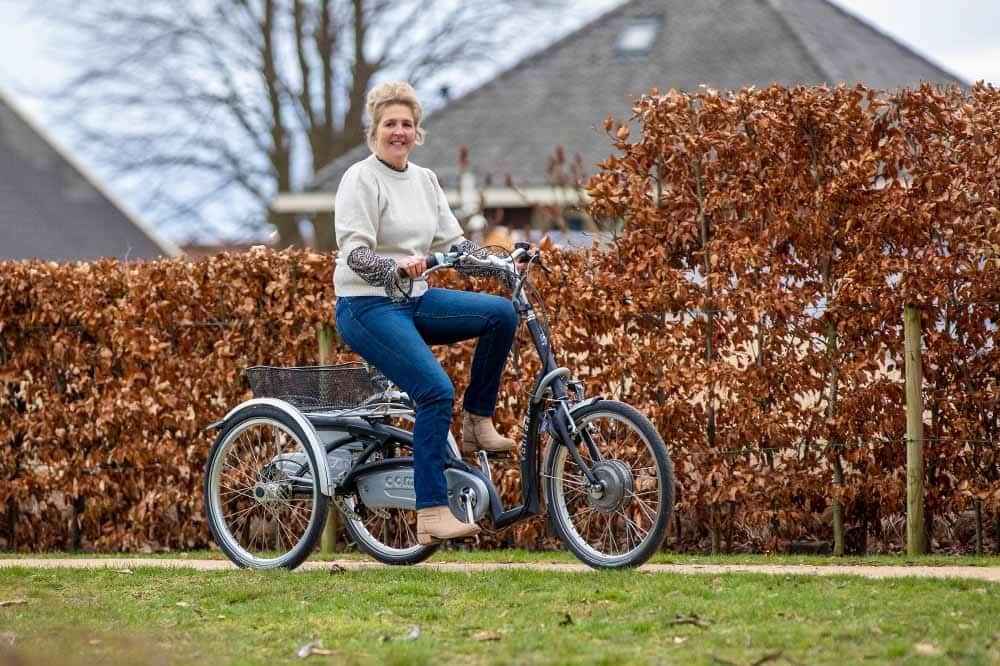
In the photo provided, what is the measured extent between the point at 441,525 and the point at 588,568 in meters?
0.75

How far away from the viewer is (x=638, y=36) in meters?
26.1

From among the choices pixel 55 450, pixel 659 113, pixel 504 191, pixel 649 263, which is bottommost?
pixel 55 450

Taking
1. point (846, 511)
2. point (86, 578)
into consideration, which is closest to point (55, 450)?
point (86, 578)

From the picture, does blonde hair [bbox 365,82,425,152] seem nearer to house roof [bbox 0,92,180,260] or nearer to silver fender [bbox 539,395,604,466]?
silver fender [bbox 539,395,604,466]

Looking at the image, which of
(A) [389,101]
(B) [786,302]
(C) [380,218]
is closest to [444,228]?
(C) [380,218]

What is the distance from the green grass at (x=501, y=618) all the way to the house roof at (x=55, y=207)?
19860 mm

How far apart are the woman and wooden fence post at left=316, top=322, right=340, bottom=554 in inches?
58.3

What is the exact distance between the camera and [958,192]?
7.77 meters

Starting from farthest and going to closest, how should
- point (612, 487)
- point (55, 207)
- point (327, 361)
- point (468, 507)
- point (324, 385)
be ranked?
point (55, 207), point (327, 361), point (324, 385), point (468, 507), point (612, 487)

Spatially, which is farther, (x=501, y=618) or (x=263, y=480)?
(x=263, y=480)

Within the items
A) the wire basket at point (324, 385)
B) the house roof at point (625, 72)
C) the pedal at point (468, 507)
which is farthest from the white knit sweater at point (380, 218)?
the house roof at point (625, 72)

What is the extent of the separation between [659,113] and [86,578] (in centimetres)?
358

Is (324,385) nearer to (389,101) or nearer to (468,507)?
(468,507)

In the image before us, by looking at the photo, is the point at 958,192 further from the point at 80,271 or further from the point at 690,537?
the point at 80,271
